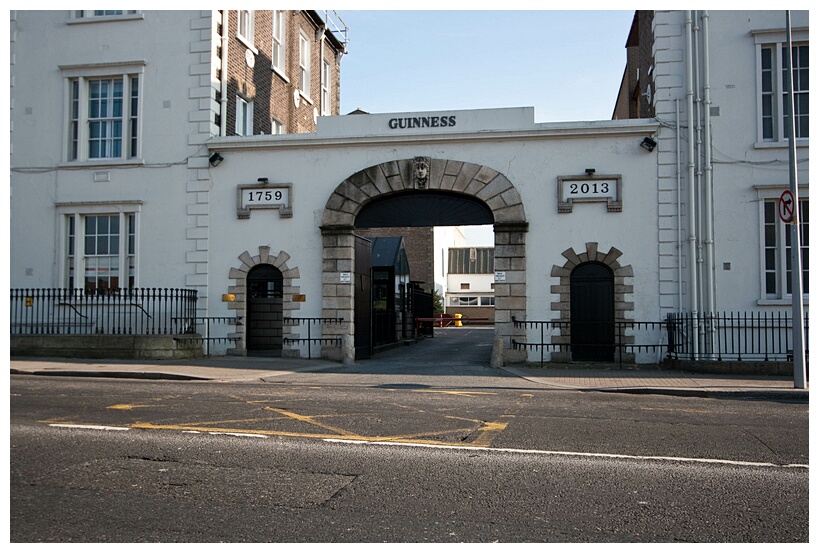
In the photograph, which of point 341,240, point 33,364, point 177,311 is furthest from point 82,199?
point 341,240

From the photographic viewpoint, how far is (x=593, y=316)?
1805 centimetres

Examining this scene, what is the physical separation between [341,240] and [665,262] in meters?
7.87

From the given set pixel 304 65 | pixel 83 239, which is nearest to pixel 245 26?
pixel 304 65

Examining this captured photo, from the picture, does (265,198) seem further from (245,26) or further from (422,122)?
(245,26)

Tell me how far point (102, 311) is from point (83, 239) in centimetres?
222

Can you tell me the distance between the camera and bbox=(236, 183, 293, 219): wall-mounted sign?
19.4 meters

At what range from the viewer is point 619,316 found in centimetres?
1780

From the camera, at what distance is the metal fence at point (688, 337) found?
16750 mm


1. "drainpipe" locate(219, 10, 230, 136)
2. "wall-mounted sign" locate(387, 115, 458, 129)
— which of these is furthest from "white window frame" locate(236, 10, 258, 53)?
"wall-mounted sign" locate(387, 115, 458, 129)

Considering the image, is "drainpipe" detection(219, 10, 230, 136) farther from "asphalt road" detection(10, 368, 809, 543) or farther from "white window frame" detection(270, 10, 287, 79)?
"asphalt road" detection(10, 368, 809, 543)

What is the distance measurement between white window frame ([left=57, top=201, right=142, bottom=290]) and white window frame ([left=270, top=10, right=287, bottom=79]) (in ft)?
24.3

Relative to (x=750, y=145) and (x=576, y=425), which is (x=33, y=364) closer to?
(x=576, y=425)

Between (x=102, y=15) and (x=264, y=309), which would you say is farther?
(x=264, y=309)

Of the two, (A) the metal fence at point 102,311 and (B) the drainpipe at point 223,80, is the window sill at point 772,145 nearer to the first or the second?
(B) the drainpipe at point 223,80
